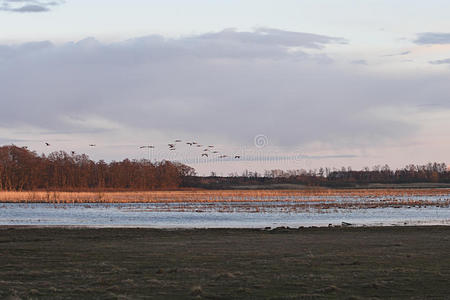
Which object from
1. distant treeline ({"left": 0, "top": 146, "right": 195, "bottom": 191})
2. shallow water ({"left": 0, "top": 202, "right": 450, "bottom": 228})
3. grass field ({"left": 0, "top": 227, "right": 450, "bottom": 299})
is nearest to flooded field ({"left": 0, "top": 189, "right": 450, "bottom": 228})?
shallow water ({"left": 0, "top": 202, "right": 450, "bottom": 228})

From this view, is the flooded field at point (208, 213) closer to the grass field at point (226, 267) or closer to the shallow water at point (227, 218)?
the shallow water at point (227, 218)

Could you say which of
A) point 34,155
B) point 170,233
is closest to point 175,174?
point 34,155

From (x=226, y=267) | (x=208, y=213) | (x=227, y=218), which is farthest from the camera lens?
(x=208, y=213)

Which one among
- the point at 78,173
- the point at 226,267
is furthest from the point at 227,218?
the point at 78,173

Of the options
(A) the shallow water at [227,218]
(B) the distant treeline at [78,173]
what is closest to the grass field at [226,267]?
(A) the shallow water at [227,218]

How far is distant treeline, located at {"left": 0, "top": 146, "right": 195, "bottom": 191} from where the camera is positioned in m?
125

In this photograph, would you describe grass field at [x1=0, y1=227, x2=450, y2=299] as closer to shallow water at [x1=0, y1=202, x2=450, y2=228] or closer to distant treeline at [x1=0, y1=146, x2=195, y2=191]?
shallow water at [x1=0, y1=202, x2=450, y2=228]

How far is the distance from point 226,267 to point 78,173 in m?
130

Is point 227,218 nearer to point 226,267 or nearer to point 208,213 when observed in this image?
point 208,213

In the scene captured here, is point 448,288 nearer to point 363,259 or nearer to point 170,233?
point 363,259

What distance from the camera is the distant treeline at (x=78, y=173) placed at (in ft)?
410

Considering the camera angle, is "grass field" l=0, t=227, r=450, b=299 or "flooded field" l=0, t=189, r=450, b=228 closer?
"grass field" l=0, t=227, r=450, b=299

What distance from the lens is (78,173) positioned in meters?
141

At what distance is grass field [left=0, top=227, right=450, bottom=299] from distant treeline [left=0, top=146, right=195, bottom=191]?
9719 centimetres
